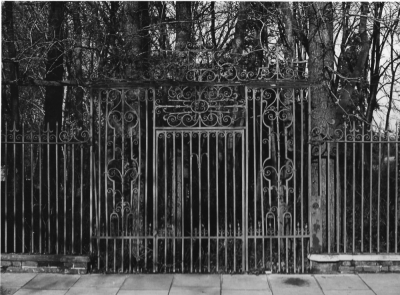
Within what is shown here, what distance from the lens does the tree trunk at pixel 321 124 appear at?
7.87 m

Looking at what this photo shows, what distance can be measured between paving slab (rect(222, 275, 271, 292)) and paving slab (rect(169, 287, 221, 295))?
18cm

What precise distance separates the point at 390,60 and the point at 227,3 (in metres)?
4.13

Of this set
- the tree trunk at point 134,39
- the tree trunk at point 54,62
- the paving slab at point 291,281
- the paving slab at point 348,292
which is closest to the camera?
the paving slab at point 348,292

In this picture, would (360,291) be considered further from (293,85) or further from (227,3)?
(227,3)

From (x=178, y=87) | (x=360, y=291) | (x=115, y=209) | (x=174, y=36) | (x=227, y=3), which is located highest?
(x=227, y=3)

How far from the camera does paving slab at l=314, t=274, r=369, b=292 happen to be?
712cm

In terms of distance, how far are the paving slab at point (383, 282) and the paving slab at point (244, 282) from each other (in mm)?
1397

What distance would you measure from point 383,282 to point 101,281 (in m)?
3.90

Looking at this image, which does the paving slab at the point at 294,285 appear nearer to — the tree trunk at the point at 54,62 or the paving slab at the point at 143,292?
the paving slab at the point at 143,292

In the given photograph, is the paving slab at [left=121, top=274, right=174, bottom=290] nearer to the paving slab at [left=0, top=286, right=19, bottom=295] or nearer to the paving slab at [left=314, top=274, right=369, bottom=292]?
the paving slab at [left=0, top=286, right=19, bottom=295]

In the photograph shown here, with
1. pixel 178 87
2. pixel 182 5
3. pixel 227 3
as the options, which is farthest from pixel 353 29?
pixel 178 87

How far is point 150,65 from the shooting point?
1002 centimetres

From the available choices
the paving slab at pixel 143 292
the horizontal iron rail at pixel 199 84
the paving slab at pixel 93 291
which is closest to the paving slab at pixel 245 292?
the paving slab at pixel 143 292

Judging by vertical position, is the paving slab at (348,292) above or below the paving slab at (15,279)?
below
